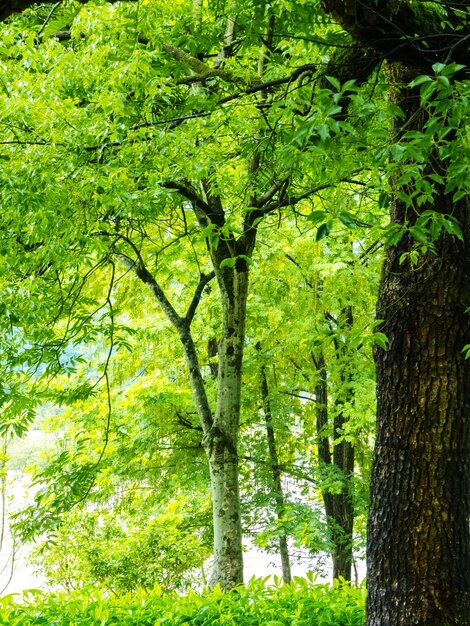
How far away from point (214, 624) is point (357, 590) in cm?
131

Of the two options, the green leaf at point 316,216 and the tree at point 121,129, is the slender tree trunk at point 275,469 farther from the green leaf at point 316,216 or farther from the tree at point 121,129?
the green leaf at point 316,216

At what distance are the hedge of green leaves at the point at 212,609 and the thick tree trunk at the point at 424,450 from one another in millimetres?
950

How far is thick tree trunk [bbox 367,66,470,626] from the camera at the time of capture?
3924 mm

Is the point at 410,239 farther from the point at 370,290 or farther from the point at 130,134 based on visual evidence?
the point at 370,290

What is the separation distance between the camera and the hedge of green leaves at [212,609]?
4871 millimetres

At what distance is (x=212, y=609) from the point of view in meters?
5.01

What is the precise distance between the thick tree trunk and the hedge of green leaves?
0.95m

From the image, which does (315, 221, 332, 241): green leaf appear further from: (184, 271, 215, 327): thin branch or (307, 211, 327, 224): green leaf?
(184, 271, 215, 327): thin branch

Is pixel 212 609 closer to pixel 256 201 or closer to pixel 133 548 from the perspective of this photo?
pixel 256 201

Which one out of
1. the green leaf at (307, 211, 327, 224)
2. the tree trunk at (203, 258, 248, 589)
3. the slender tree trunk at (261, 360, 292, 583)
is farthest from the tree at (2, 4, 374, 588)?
the slender tree trunk at (261, 360, 292, 583)

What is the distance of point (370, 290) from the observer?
10.6 m

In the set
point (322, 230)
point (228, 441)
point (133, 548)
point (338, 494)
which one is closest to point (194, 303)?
point (228, 441)

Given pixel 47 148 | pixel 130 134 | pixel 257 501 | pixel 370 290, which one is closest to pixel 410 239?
pixel 130 134

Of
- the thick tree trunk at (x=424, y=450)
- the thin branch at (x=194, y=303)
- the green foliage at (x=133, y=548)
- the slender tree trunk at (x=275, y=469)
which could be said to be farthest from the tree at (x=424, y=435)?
the slender tree trunk at (x=275, y=469)
